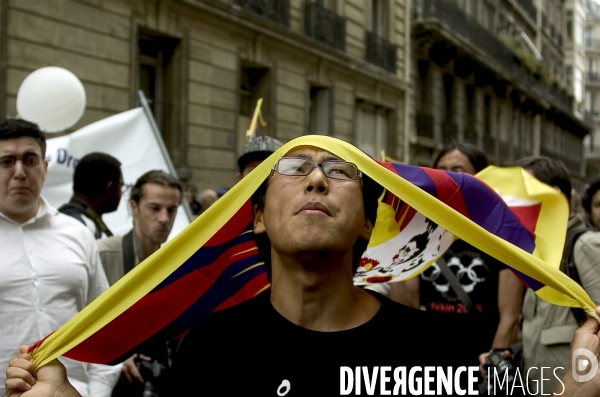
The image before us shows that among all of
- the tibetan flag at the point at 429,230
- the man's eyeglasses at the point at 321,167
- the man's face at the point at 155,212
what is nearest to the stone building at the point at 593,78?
the man's face at the point at 155,212

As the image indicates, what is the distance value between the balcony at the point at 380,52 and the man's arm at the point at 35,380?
16622 mm

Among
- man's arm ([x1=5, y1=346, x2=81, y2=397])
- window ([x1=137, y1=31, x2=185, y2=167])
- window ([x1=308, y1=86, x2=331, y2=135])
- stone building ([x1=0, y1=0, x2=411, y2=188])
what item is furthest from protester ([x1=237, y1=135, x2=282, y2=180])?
window ([x1=308, y1=86, x2=331, y2=135])

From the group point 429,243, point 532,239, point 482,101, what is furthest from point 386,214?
point 482,101

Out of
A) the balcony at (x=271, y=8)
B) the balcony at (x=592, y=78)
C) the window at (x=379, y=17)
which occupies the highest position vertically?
the balcony at (x=592, y=78)

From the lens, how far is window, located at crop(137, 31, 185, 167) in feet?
38.1

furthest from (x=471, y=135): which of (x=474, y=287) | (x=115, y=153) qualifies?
(x=474, y=287)

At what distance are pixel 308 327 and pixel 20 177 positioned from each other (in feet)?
5.26

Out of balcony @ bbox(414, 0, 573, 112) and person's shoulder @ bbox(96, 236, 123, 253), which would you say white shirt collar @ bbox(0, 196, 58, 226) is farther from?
balcony @ bbox(414, 0, 573, 112)

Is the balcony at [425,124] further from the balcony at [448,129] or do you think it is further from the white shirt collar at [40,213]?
the white shirt collar at [40,213]

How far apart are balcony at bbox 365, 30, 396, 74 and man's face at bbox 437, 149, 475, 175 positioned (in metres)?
14.0

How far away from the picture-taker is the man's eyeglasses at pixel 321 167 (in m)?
1.98

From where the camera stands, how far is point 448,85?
24.7 meters

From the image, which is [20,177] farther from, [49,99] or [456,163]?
[49,99]

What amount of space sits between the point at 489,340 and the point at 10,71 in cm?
696
